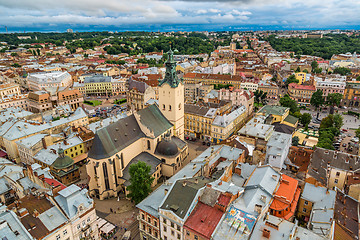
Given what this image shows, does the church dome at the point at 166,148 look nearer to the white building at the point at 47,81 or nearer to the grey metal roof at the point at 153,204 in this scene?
the grey metal roof at the point at 153,204

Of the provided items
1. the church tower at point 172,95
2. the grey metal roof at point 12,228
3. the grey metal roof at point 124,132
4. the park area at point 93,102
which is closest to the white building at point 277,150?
the church tower at point 172,95

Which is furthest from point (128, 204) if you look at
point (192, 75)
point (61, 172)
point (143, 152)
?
point (192, 75)

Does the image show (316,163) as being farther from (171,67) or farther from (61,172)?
(61,172)

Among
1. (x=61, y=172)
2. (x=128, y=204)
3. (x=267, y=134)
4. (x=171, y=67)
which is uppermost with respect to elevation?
(x=171, y=67)

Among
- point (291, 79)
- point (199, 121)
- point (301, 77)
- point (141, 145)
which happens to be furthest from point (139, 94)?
point (301, 77)

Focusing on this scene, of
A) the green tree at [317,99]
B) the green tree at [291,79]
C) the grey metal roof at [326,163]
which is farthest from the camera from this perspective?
the green tree at [291,79]

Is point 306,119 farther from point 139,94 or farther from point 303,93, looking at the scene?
point 139,94
